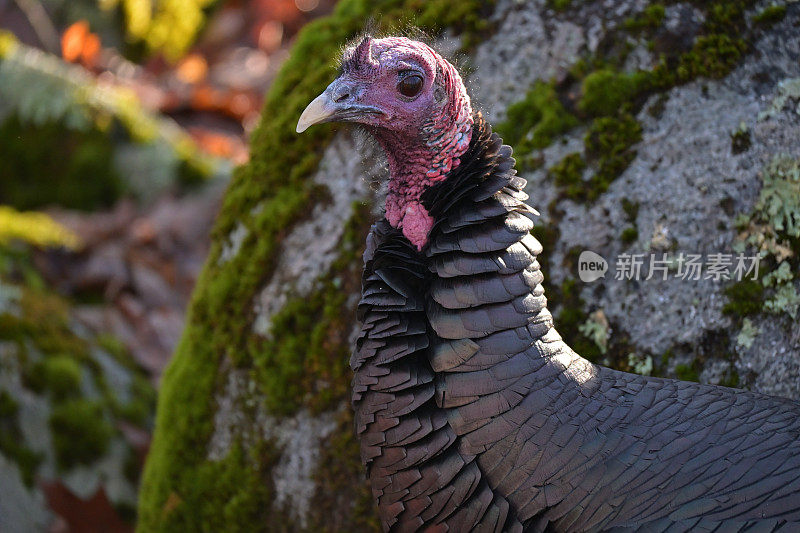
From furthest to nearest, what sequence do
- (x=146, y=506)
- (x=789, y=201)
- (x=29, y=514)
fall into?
1. (x=29, y=514)
2. (x=146, y=506)
3. (x=789, y=201)

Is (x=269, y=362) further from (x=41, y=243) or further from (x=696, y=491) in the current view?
(x=41, y=243)

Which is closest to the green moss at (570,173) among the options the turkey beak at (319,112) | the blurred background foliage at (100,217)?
the turkey beak at (319,112)

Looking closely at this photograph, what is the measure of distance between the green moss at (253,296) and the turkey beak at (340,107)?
→ 109cm

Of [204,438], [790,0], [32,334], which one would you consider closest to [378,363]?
[204,438]

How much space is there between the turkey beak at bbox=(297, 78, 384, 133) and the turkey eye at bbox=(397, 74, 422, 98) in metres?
0.09

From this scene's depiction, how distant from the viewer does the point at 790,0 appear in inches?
128

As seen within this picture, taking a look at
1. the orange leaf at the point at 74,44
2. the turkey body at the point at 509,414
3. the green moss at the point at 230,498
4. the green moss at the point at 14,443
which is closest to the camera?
the turkey body at the point at 509,414

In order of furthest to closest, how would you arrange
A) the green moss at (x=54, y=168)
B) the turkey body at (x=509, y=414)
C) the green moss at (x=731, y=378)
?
the green moss at (x=54, y=168)
the green moss at (x=731, y=378)
the turkey body at (x=509, y=414)

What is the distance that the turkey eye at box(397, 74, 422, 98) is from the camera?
2.41m

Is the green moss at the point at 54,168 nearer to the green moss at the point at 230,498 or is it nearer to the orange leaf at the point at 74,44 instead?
the orange leaf at the point at 74,44

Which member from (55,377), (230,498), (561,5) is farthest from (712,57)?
(55,377)

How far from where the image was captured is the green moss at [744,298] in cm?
292

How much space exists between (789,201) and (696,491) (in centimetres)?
131

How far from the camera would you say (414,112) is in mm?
2420
